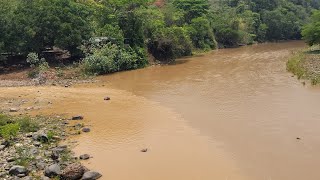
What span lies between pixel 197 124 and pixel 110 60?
1634 centimetres

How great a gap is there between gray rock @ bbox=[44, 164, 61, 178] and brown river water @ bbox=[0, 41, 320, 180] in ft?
4.41

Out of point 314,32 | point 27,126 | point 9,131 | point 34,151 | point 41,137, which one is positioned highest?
point 314,32

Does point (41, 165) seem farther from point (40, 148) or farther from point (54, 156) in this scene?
point (40, 148)

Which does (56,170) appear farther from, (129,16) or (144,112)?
(129,16)

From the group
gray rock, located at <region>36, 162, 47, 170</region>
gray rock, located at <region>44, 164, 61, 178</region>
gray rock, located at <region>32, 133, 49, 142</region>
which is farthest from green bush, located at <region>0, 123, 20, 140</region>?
gray rock, located at <region>44, 164, 61, 178</region>

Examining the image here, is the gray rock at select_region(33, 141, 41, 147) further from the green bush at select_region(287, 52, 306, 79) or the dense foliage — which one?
the green bush at select_region(287, 52, 306, 79)

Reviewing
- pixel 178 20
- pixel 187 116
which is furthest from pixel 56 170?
pixel 178 20

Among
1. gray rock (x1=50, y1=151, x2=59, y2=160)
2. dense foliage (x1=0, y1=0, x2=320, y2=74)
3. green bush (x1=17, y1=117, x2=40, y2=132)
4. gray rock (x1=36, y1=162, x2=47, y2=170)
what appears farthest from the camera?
dense foliage (x1=0, y1=0, x2=320, y2=74)

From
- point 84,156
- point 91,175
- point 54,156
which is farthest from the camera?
point 84,156

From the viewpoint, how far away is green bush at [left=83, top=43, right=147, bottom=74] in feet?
105

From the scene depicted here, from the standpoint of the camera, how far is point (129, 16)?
3631 centimetres

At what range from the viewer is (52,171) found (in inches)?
473

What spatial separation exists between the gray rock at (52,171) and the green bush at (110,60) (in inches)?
793

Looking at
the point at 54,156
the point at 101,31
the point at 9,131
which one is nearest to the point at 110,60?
the point at 101,31
